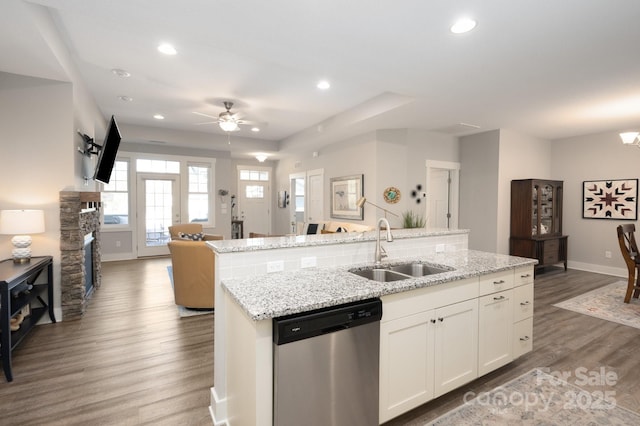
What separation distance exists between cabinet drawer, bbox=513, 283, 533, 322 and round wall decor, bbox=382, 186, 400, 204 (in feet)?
10.1

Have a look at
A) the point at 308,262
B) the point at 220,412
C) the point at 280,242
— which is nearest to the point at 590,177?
the point at 308,262

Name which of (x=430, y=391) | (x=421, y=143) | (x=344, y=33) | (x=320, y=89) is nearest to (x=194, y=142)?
(x=320, y=89)

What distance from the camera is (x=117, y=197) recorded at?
6.97 metres

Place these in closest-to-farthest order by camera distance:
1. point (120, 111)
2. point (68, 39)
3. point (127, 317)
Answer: point (68, 39)
point (127, 317)
point (120, 111)

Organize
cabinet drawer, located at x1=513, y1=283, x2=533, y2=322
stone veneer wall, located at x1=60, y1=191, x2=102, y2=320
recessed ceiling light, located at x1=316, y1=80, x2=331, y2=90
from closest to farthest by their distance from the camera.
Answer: cabinet drawer, located at x1=513, y1=283, x2=533, y2=322 < stone veneer wall, located at x1=60, y1=191, x2=102, y2=320 < recessed ceiling light, located at x1=316, y1=80, x2=331, y2=90

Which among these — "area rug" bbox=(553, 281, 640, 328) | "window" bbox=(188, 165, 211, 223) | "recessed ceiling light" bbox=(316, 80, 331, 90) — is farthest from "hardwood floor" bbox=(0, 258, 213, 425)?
"area rug" bbox=(553, 281, 640, 328)

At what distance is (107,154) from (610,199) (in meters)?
8.12

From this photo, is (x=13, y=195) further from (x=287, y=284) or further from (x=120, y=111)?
(x=287, y=284)

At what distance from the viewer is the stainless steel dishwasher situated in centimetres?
141

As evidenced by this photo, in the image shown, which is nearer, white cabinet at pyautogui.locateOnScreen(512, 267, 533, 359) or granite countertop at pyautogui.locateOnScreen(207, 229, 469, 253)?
granite countertop at pyautogui.locateOnScreen(207, 229, 469, 253)

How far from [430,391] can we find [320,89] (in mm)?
3612

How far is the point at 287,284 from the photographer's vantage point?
1.80m

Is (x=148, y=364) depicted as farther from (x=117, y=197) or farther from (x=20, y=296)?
(x=117, y=197)

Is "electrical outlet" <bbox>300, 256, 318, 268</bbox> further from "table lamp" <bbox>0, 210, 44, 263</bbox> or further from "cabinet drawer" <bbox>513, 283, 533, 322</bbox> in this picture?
"table lamp" <bbox>0, 210, 44, 263</bbox>
